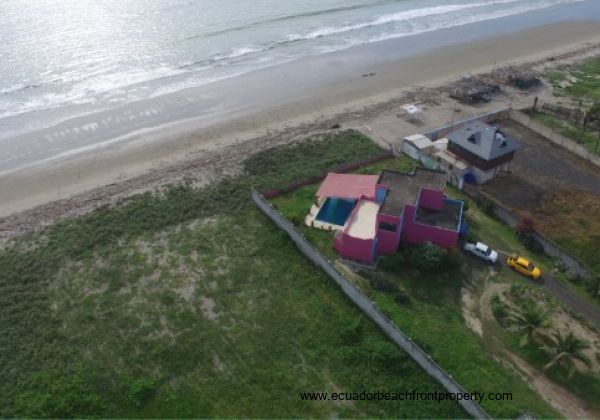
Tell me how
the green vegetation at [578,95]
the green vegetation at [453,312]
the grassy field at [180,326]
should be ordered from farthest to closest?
the green vegetation at [578,95]
the green vegetation at [453,312]
the grassy field at [180,326]

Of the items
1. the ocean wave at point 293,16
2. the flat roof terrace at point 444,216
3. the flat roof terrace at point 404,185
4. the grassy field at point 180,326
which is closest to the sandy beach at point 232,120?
the grassy field at point 180,326

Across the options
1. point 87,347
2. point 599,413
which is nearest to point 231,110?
point 87,347

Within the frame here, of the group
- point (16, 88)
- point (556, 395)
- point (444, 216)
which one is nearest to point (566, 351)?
point (556, 395)

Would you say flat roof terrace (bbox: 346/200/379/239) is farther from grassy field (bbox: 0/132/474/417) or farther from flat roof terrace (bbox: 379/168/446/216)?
grassy field (bbox: 0/132/474/417)

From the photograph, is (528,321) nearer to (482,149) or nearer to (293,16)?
(482,149)

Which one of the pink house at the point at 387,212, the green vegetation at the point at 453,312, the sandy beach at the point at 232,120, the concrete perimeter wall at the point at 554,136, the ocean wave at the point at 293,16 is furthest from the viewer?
the ocean wave at the point at 293,16

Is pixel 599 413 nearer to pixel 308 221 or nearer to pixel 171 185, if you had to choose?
pixel 308 221

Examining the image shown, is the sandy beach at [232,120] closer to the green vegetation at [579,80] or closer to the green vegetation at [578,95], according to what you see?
the green vegetation at [579,80]

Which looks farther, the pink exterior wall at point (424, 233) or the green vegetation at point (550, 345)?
the pink exterior wall at point (424, 233)
